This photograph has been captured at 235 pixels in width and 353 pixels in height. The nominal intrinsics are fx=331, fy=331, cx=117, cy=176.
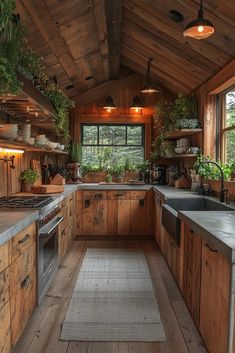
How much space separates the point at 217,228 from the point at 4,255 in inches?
50.4

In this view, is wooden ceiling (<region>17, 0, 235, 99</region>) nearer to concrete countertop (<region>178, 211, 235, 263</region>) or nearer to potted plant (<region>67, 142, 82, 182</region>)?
potted plant (<region>67, 142, 82, 182</region>)

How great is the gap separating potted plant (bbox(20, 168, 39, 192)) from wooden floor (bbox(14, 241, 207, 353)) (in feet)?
3.73

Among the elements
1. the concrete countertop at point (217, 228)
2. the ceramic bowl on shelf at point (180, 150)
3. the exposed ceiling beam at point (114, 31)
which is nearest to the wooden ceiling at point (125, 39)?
the exposed ceiling beam at point (114, 31)

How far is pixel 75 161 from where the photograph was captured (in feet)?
20.3

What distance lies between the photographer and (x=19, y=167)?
13.4 ft

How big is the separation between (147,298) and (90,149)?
374cm

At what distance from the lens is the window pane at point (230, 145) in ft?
13.2

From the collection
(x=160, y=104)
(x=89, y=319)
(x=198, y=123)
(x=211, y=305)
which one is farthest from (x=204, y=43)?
(x=89, y=319)

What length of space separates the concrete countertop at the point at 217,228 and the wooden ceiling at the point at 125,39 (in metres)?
1.75

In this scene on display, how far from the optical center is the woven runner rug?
2.47 meters

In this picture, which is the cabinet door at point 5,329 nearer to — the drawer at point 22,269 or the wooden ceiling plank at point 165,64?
the drawer at point 22,269

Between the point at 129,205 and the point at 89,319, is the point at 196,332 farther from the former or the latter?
the point at 129,205

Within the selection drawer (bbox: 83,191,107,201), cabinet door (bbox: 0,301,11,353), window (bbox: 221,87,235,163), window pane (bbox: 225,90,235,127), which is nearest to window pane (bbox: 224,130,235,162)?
window (bbox: 221,87,235,163)

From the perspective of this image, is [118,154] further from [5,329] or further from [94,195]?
[5,329]
